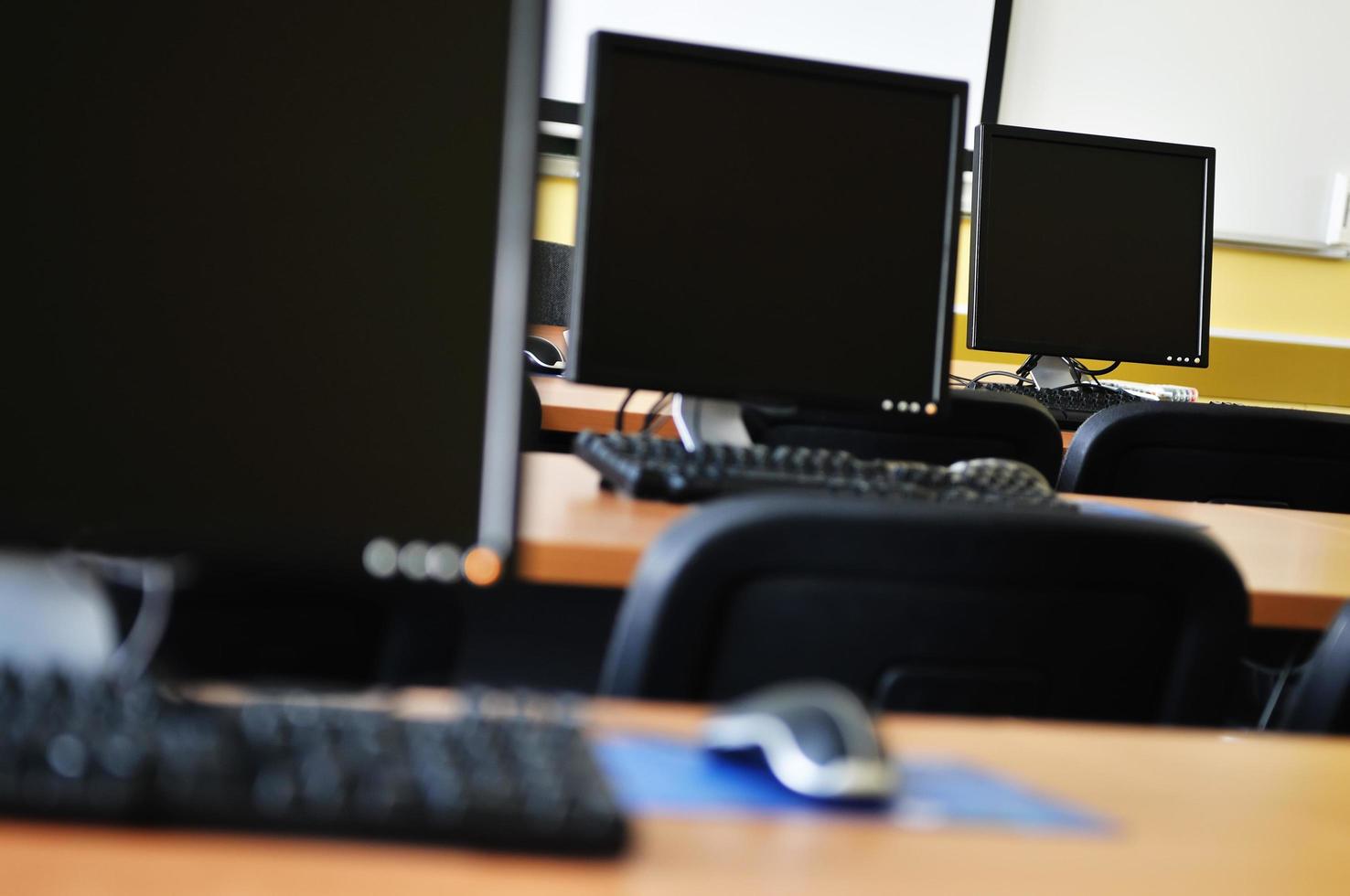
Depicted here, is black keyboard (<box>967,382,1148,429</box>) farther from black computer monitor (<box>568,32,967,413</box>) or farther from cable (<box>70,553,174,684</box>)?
cable (<box>70,553,174,684</box>)

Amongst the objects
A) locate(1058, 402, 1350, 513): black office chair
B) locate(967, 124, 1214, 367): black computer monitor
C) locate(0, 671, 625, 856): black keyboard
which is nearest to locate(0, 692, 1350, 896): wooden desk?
locate(0, 671, 625, 856): black keyboard

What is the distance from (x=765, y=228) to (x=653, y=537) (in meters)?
0.53

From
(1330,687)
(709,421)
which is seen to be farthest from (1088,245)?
(1330,687)

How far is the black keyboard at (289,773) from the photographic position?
0.56 meters

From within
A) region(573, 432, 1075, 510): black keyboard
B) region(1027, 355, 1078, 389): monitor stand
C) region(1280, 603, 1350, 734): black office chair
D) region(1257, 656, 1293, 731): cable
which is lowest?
region(1257, 656, 1293, 731): cable

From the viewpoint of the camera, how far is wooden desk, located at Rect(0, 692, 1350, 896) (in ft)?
1.72

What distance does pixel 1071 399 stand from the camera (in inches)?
126

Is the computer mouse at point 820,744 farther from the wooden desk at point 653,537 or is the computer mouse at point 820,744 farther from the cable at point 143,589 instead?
the wooden desk at point 653,537

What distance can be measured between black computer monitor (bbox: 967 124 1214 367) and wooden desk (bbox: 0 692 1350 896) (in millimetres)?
2501

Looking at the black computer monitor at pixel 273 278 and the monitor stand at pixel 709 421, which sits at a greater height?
the black computer monitor at pixel 273 278

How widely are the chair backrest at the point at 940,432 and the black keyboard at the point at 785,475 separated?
55 centimetres

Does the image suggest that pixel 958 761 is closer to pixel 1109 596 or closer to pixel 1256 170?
pixel 1109 596

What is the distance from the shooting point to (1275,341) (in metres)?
5.23

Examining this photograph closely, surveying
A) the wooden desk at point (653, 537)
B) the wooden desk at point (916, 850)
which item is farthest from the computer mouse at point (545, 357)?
the wooden desk at point (916, 850)
